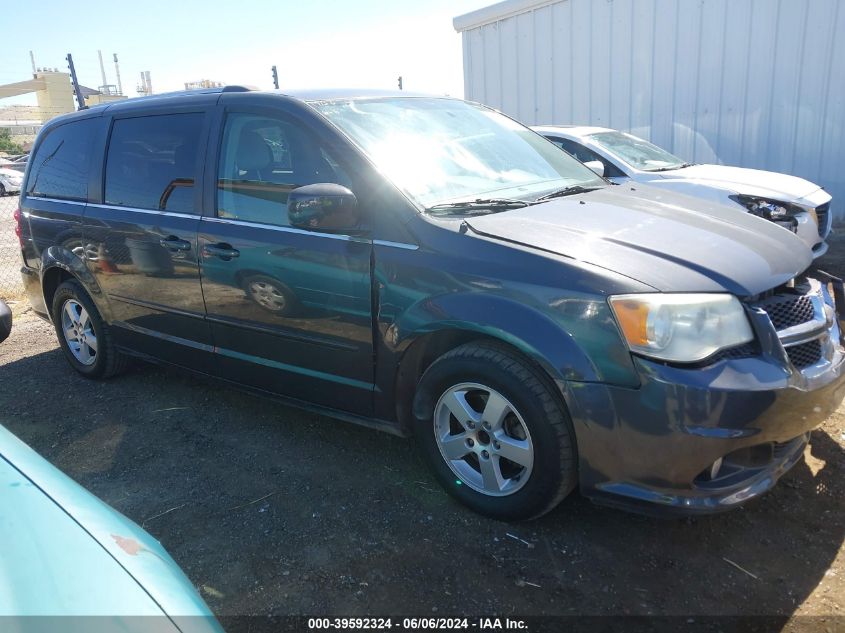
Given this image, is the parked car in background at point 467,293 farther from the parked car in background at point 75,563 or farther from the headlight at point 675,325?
the parked car in background at point 75,563

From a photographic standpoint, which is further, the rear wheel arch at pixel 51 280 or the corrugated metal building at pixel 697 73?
the corrugated metal building at pixel 697 73

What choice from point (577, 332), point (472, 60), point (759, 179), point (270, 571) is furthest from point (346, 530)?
point (472, 60)

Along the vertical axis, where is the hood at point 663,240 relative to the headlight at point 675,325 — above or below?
above

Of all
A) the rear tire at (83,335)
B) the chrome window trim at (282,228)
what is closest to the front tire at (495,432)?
the chrome window trim at (282,228)

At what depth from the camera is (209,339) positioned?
Answer: 3.75 meters

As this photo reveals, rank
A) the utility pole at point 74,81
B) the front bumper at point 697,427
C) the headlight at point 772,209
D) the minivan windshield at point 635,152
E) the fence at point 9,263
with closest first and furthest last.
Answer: the front bumper at point 697,427 → the headlight at point 772,209 → the minivan windshield at point 635,152 → the fence at point 9,263 → the utility pole at point 74,81

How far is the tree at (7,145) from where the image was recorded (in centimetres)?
4581

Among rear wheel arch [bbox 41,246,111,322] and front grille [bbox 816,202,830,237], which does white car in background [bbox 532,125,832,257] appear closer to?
front grille [bbox 816,202,830,237]

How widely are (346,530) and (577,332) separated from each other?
4.29ft

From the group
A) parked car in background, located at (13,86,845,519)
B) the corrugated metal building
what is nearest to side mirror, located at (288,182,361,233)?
parked car in background, located at (13,86,845,519)

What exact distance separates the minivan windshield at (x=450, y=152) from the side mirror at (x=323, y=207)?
0.24 m

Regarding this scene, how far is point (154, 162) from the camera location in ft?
12.9

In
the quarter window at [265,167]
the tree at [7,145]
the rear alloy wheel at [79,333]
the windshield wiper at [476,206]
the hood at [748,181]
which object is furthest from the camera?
the tree at [7,145]

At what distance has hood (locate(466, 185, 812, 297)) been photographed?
2451 mm
